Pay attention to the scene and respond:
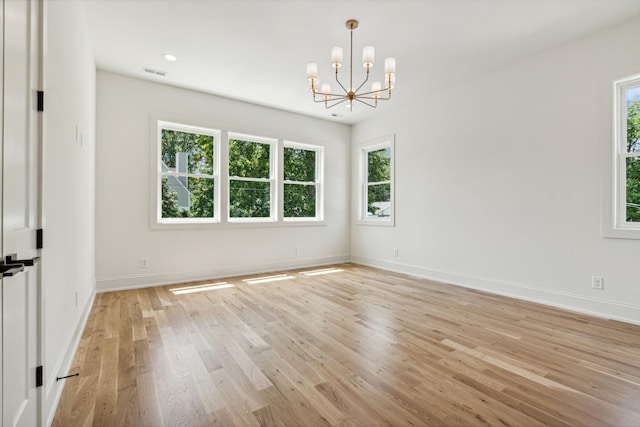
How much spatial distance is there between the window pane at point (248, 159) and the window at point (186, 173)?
30 cm

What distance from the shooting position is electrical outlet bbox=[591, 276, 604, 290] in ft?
10.2

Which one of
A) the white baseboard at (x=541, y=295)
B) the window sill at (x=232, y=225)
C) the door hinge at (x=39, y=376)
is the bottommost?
the white baseboard at (x=541, y=295)

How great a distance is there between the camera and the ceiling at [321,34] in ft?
8.93

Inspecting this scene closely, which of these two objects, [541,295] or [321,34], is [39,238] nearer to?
[321,34]

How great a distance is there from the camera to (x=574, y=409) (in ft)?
5.38

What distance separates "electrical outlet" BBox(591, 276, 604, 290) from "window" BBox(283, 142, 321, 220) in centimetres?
421

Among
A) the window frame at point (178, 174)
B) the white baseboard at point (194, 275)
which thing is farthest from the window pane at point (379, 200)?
the window frame at point (178, 174)

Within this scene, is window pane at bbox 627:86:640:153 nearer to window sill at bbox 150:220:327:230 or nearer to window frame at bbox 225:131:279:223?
window sill at bbox 150:220:327:230

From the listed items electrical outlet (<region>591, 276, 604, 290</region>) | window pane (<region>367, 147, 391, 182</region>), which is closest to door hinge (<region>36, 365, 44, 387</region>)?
electrical outlet (<region>591, 276, 604, 290</region>)

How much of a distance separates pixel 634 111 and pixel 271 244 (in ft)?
16.2

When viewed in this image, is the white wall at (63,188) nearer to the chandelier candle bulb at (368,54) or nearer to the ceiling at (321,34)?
the ceiling at (321,34)

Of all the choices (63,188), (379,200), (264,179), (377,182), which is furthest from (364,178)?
(63,188)

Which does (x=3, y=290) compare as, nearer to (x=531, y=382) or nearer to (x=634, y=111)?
(x=531, y=382)

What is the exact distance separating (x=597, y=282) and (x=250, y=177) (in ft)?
15.8
